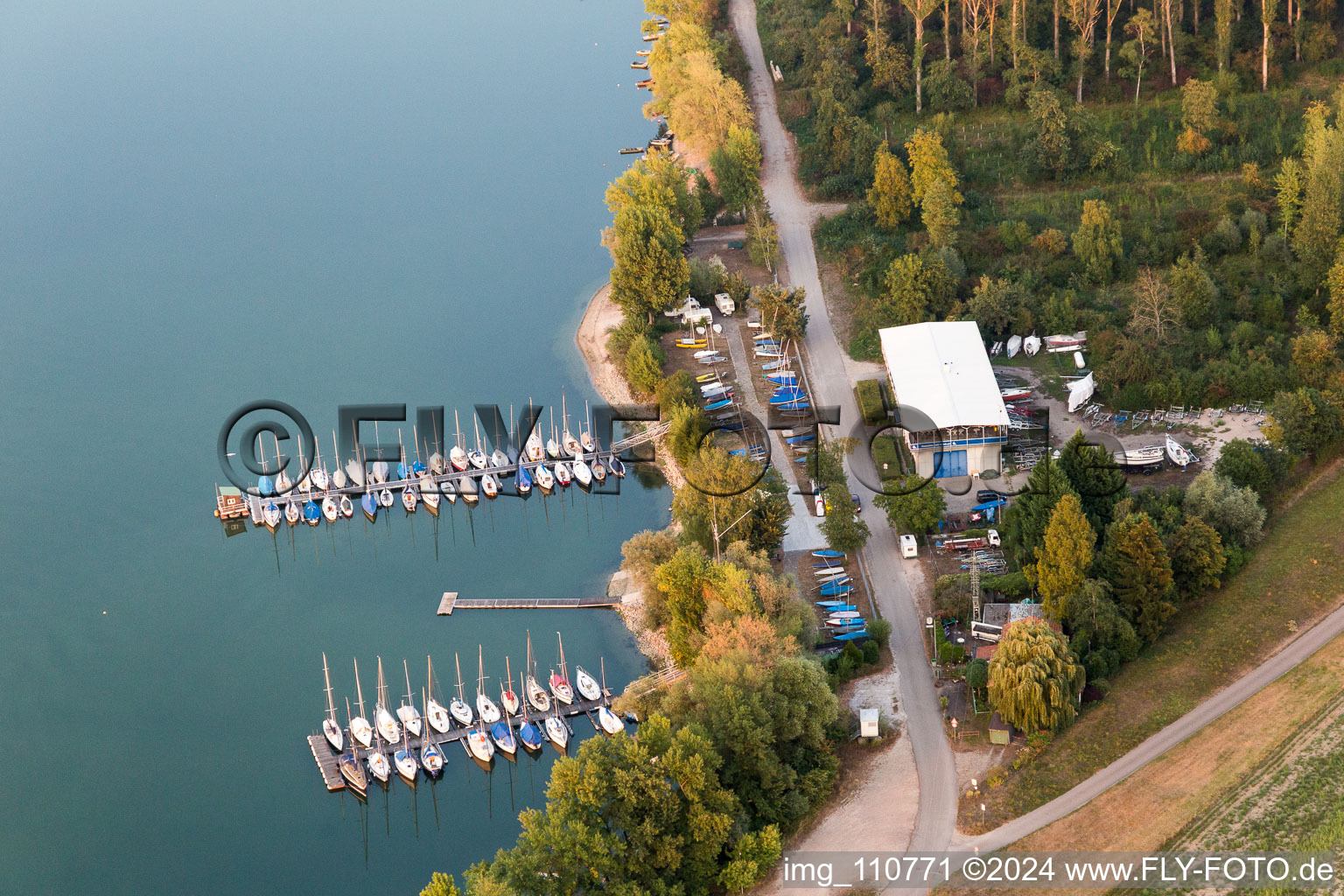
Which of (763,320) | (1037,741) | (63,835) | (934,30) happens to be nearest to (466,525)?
(763,320)

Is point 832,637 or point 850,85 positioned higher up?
point 850,85

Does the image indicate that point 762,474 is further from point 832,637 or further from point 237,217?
point 237,217

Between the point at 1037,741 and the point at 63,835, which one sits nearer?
the point at 1037,741

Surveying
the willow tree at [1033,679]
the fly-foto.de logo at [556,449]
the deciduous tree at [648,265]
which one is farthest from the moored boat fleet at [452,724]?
the deciduous tree at [648,265]

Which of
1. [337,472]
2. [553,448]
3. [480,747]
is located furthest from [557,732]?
[337,472]

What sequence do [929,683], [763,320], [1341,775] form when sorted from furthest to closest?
[763,320] → [929,683] → [1341,775]

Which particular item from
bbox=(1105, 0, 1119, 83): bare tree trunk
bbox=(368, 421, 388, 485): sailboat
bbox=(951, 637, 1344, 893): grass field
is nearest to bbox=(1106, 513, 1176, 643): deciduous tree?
bbox=(951, 637, 1344, 893): grass field

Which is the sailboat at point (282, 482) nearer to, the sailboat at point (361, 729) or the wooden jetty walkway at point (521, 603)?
the wooden jetty walkway at point (521, 603)
